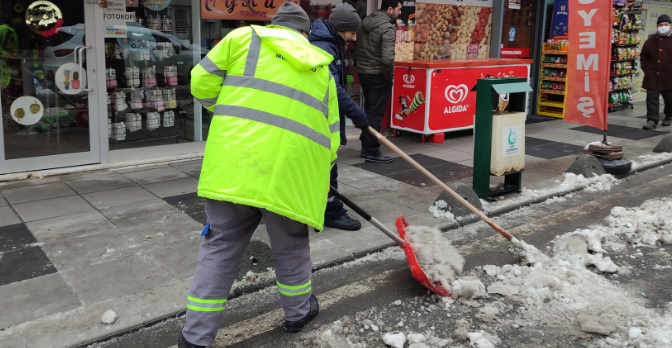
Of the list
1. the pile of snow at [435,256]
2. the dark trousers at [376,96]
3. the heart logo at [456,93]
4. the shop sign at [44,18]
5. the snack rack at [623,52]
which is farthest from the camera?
the snack rack at [623,52]

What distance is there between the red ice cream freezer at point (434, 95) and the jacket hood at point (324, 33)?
11.9 ft

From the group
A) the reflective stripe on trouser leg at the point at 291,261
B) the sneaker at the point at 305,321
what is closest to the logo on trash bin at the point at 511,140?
the sneaker at the point at 305,321

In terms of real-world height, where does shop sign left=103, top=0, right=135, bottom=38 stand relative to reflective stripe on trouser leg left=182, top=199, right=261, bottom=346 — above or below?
above

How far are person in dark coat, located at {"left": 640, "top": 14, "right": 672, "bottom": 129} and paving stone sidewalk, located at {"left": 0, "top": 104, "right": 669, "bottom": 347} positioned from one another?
12.3ft

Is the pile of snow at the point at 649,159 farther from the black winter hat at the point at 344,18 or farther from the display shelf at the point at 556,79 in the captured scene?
the black winter hat at the point at 344,18

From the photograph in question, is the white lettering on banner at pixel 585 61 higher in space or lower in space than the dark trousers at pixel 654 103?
higher

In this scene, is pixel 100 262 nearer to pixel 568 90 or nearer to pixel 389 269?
pixel 389 269

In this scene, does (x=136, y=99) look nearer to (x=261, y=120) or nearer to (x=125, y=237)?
(x=125, y=237)

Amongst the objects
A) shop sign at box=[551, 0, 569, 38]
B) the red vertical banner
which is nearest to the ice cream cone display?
the red vertical banner

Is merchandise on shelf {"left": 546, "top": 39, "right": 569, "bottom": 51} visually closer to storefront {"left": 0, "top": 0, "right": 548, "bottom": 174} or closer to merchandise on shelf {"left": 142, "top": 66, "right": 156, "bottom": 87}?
storefront {"left": 0, "top": 0, "right": 548, "bottom": 174}

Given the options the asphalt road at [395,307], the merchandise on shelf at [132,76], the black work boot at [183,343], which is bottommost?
the asphalt road at [395,307]

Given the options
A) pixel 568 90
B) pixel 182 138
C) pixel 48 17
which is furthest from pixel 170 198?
pixel 568 90

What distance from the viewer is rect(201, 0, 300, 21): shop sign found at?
24.8ft

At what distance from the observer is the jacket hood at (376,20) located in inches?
314
